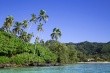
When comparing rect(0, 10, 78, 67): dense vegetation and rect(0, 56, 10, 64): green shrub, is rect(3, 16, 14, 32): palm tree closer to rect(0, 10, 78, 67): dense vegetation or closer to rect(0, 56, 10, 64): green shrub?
rect(0, 10, 78, 67): dense vegetation

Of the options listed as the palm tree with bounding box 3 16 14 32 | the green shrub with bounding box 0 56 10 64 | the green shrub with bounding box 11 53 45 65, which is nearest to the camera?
the green shrub with bounding box 0 56 10 64

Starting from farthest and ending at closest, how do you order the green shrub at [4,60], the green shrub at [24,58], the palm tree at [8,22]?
the palm tree at [8,22]
the green shrub at [24,58]
the green shrub at [4,60]

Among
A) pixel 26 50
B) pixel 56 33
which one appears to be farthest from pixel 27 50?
pixel 56 33

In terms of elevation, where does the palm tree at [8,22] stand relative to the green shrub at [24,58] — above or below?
above

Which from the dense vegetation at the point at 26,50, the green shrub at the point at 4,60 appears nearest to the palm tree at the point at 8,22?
the dense vegetation at the point at 26,50

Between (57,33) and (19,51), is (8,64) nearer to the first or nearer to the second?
(19,51)

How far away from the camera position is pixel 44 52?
86.7 m

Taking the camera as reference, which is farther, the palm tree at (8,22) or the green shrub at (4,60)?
the palm tree at (8,22)

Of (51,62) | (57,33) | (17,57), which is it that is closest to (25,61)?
(17,57)

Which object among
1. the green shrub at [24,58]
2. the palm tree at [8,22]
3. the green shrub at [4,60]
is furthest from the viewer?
the palm tree at [8,22]

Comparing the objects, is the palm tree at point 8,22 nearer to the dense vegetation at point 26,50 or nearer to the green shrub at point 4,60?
the dense vegetation at point 26,50

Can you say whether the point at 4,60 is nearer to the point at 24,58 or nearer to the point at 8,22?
the point at 24,58

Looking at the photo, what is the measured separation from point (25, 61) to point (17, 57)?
2741 mm

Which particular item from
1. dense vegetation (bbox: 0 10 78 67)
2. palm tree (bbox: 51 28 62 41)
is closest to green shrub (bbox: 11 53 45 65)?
dense vegetation (bbox: 0 10 78 67)
